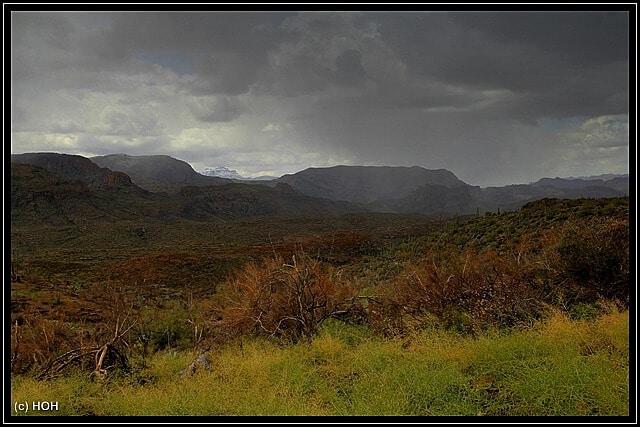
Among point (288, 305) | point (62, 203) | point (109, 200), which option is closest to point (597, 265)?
point (288, 305)

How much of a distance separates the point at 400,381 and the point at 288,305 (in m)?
3.55

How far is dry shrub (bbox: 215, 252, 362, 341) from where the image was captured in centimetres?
816

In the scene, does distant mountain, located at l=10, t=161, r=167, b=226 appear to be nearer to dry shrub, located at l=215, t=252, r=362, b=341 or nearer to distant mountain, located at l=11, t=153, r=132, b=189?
distant mountain, located at l=11, t=153, r=132, b=189

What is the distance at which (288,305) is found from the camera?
8445 millimetres

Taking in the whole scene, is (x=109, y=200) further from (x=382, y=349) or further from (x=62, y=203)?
(x=382, y=349)

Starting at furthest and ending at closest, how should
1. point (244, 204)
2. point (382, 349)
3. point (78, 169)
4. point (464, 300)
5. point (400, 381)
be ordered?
point (78, 169) → point (244, 204) → point (464, 300) → point (382, 349) → point (400, 381)

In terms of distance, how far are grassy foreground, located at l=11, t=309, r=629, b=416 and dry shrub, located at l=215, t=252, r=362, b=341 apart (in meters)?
1.10

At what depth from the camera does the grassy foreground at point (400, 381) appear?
14.9 ft

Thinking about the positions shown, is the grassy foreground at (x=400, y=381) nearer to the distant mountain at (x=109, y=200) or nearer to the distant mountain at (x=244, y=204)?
the distant mountain at (x=109, y=200)

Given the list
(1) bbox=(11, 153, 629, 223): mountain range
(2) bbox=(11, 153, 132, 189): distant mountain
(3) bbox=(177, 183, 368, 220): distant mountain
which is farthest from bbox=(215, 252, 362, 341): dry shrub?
(2) bbox=(11, 153, 132, 189): distant mountain
